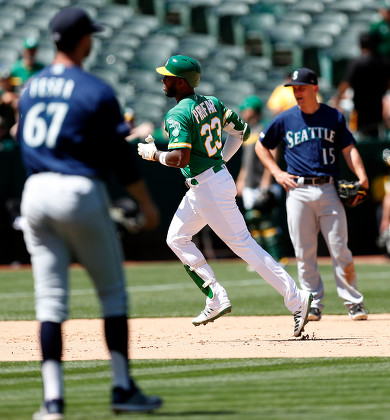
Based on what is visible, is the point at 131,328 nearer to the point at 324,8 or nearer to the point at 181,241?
the point at 181,241

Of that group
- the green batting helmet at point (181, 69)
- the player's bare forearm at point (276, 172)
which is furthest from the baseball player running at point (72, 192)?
the player's bare forearm at point (276, 172)

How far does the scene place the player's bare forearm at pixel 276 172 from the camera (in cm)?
832

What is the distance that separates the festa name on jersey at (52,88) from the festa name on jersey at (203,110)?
8.26ft

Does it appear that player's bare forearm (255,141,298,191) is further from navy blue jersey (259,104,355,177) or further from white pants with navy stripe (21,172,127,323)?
white pants with navy stripe (21,172,127,323)

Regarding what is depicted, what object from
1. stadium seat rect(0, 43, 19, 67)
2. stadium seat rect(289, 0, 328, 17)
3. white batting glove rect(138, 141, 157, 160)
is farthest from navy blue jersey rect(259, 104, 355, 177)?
stadium seat rect(289, 0, 328, 17)

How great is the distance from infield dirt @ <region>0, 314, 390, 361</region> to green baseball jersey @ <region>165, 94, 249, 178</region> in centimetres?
134

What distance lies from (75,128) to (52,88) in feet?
0.75

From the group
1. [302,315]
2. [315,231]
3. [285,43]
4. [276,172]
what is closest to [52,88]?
[302,315]

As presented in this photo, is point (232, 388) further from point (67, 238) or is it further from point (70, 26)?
point (70, 26)

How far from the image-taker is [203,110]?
6.94 metres

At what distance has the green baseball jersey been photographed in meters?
6.62

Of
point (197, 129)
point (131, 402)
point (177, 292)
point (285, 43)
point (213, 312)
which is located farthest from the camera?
point (285, 43)

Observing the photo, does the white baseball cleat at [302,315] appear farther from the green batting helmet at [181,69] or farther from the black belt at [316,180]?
the green batting helmet at [181,69]

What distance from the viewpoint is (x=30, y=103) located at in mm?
4418
